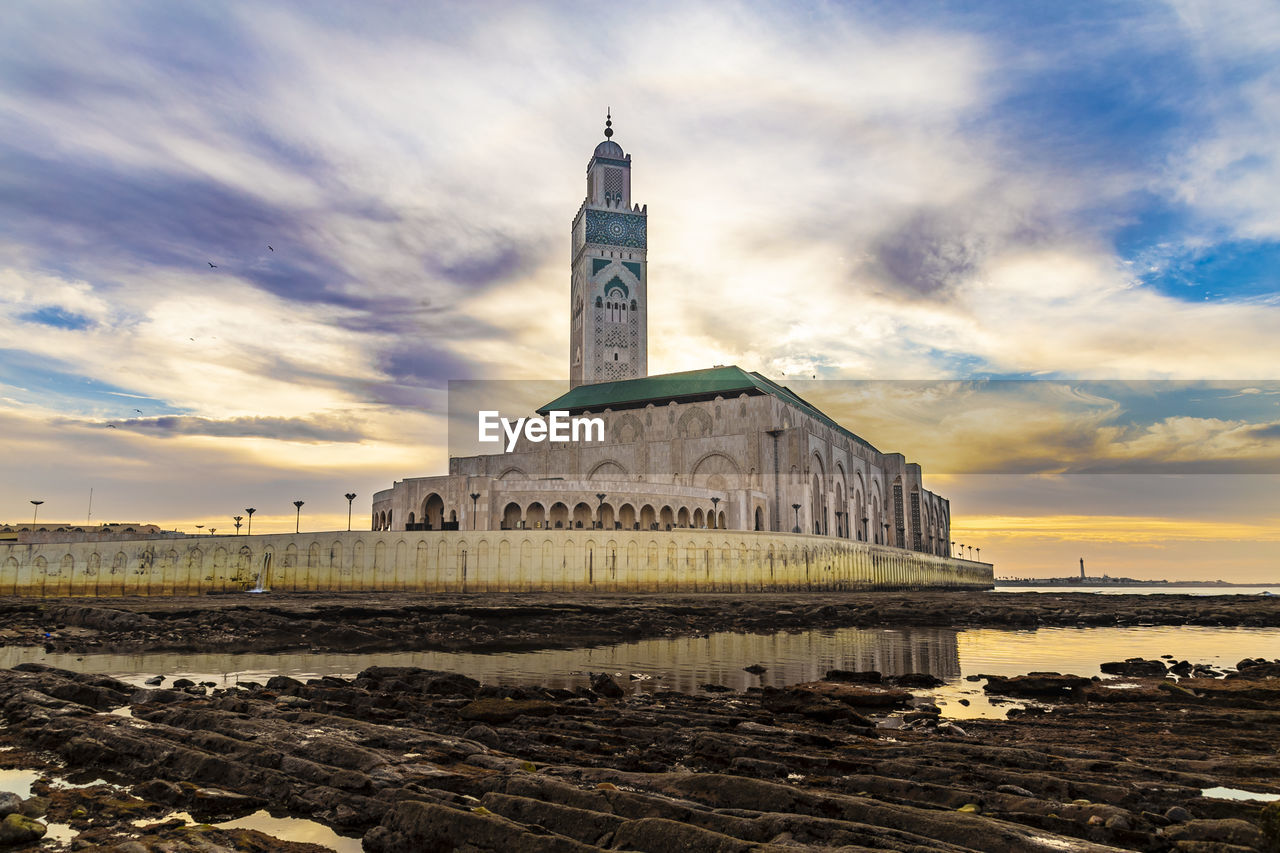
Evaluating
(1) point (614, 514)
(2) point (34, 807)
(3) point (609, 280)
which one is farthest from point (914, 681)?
(3) point (609, 280)

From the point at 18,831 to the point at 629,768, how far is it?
→ 4.08 metres

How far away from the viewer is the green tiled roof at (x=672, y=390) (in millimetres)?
73750

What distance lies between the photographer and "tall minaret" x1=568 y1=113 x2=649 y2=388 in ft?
311

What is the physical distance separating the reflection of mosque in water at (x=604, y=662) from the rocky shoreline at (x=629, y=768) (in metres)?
2.33

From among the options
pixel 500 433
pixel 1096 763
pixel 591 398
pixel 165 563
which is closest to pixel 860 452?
pixel 591 398

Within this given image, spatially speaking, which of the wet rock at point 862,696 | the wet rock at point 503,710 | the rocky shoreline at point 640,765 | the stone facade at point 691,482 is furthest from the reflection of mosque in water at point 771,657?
the stone facade at point 691,482

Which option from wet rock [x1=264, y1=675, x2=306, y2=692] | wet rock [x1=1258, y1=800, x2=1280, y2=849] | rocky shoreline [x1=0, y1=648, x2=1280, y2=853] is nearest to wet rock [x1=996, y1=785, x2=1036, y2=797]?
rocky shoreline [x1=0, y1=648, x2=1280, y2=853]

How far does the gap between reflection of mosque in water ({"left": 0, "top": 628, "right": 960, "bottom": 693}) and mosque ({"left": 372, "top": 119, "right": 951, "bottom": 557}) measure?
35.6 metres

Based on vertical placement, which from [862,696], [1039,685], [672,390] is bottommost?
[1039,685]

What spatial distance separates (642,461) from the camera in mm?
76125

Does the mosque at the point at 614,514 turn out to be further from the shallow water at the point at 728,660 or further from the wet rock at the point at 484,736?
the wet rock at the point at 484,736

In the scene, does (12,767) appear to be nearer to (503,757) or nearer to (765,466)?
(503,757)

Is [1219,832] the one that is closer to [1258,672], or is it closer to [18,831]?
→ [18,831]

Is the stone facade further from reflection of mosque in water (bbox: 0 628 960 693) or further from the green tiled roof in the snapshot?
reflection of mosque in water (bbox: 0 628 960 693)
